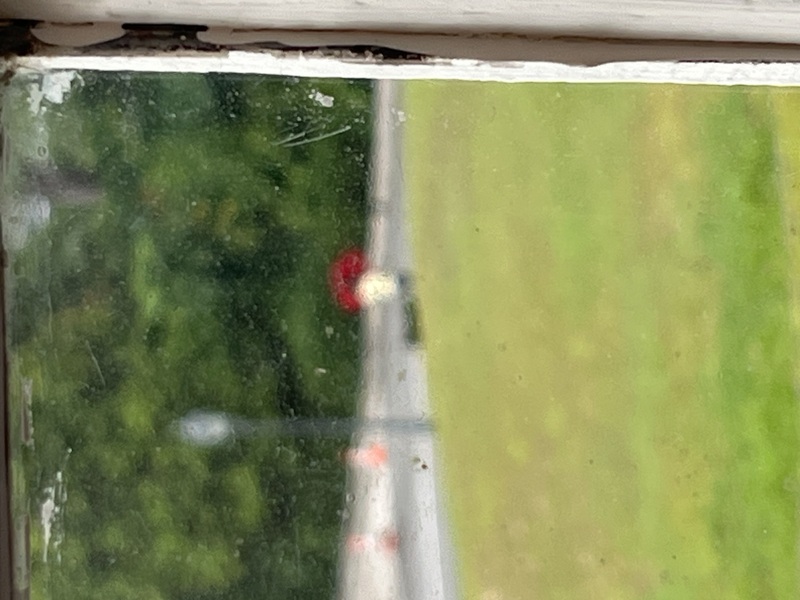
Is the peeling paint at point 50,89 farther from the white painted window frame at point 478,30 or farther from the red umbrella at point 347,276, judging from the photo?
the red umbrella at point 347,276

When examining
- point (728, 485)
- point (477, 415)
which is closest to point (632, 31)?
point (477, 415)

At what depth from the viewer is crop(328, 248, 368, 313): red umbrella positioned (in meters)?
0.67

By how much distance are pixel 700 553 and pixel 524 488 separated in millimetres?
188

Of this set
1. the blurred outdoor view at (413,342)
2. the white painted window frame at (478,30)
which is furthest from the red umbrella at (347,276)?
the white painted window frame at (478,30)

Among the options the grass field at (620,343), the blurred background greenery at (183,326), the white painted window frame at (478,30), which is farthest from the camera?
the grass field at (620,343)

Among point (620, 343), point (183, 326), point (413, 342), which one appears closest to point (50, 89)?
point (183, 326)

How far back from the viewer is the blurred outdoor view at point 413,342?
23.9 inches

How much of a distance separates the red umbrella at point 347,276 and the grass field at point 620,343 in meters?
0.05

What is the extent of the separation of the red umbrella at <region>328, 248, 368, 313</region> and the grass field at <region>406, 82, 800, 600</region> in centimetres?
5

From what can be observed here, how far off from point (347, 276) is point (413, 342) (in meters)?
0.08

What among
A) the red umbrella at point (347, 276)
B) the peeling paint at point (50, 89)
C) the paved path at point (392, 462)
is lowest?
the paved path at point (392, 462)

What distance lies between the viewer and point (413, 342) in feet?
2.24

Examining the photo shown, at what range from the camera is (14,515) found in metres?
0.54

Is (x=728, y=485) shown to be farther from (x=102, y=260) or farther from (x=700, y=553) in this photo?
(x=102, y=260)
